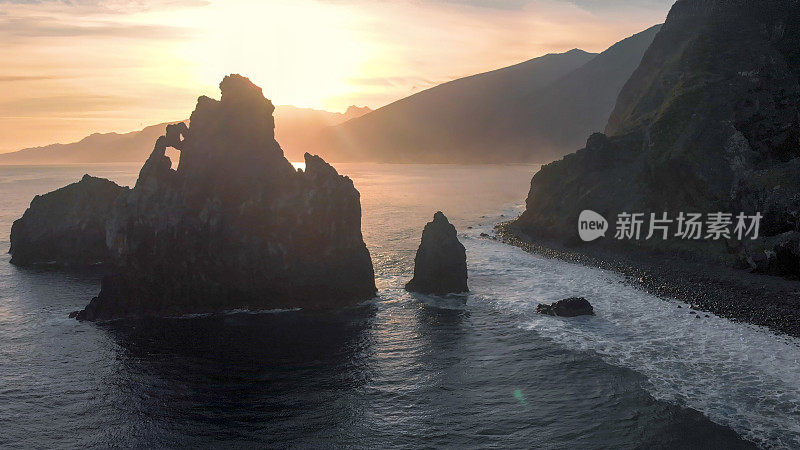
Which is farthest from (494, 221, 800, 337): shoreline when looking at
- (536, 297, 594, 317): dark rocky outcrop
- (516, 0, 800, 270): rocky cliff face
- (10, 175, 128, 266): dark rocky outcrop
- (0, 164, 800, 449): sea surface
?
(10, 175, 128, 266): dark rocky outcrop

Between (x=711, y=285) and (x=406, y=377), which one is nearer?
(x=406, y=377)

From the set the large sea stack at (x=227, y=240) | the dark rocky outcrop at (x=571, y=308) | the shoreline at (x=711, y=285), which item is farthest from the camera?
the large sea stack at (x=227, y=240)

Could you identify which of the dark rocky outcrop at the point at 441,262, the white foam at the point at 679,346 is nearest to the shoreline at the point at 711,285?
the white foam at the point at 679,346

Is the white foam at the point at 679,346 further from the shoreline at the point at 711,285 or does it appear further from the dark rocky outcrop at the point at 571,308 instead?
the shoreline at the point at 711,285

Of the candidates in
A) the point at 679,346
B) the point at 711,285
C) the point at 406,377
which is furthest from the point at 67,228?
the point at 711,285

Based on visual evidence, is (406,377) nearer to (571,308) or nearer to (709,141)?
→ (571,308)

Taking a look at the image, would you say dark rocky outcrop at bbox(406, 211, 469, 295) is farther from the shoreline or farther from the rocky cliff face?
the rocky cliff face
